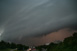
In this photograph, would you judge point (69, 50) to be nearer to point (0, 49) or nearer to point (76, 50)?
point (76, 50)

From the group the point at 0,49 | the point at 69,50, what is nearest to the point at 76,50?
the point at 69,50

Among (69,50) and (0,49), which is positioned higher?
(0,49)

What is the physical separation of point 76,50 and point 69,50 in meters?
5.24

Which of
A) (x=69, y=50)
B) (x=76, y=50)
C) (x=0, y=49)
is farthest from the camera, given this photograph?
(x=0, y=49)

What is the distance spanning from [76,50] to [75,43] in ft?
23.2

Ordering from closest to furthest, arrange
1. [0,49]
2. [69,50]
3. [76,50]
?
[76,50], [69,50], [0,49]

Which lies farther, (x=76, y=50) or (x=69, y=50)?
(x=69, y=50)

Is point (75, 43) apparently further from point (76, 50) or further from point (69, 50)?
point (76, 50)

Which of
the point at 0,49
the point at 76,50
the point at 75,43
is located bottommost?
the point at 76,50

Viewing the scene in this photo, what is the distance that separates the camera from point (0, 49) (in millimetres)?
87812

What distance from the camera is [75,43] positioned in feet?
144

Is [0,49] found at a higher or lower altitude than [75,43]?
higher

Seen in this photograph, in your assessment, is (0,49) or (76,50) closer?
(76,50)

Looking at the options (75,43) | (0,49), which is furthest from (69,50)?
(0,49)
